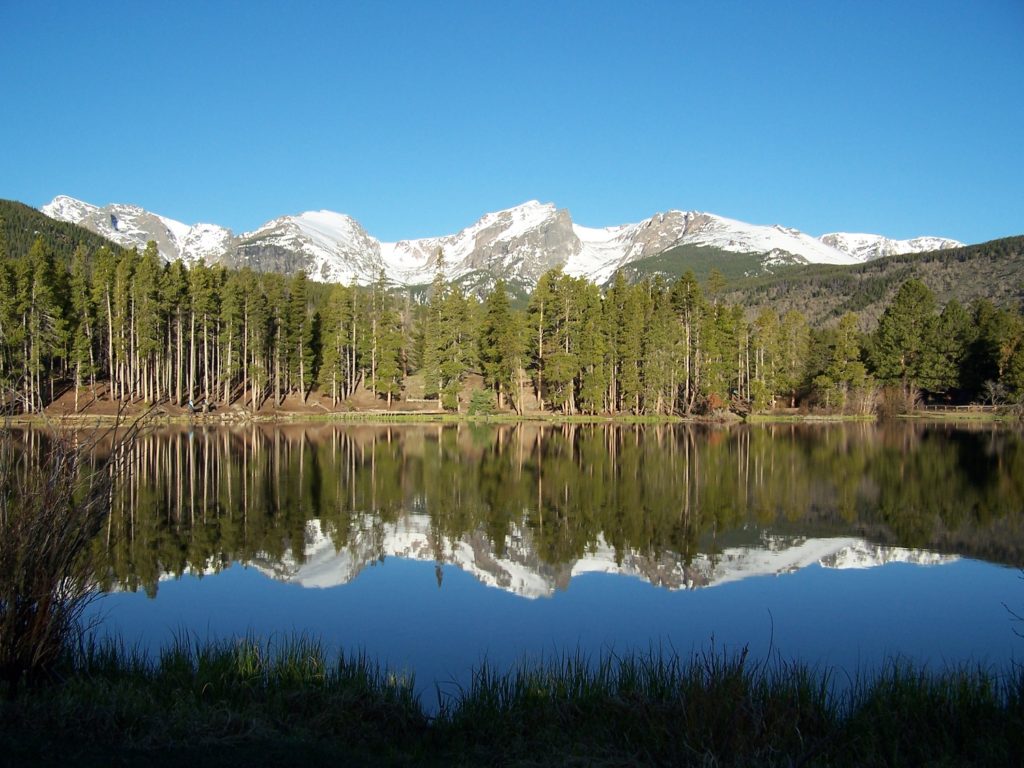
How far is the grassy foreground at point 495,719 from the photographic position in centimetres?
677

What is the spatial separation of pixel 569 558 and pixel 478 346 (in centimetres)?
6283

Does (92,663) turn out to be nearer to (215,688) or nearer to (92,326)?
(215,688)

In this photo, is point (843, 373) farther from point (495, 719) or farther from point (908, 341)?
point (495, 719)

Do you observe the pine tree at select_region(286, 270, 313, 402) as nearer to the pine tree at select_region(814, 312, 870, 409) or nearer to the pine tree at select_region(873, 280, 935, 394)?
the pine tree at select_region(814, 312, 870, 409)

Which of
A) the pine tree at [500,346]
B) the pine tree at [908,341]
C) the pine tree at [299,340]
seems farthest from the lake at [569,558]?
the pine tree at [908,341]

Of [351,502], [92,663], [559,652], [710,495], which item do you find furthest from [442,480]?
[92,663]

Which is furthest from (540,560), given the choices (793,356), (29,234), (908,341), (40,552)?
(29,234)

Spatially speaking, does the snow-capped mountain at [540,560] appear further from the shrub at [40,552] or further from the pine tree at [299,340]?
the pine tree at [299,340]

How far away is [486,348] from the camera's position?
7862 centimetres

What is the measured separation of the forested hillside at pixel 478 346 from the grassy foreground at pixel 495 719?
62888mm

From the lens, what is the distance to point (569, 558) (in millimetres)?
18109

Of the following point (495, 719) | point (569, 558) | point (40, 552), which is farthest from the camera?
point (569, 558)

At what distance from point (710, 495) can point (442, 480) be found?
10.1 metres

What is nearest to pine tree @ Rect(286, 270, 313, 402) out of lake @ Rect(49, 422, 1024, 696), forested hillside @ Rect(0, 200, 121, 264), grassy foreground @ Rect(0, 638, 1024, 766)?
lake @ Rect(49, 422, 1024, 696)
